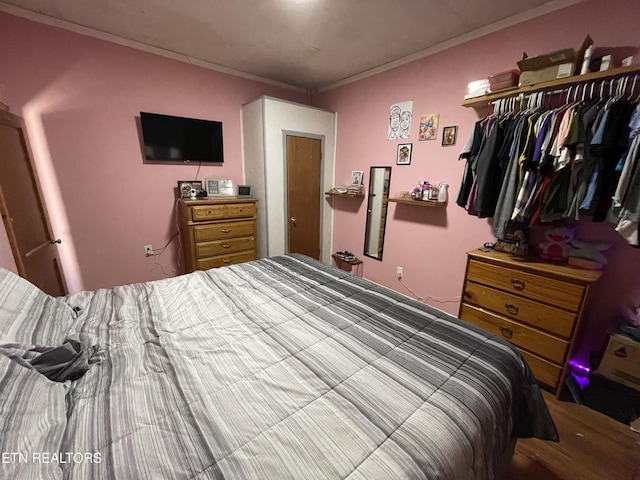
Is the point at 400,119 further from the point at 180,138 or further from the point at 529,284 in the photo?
the point at 180,138

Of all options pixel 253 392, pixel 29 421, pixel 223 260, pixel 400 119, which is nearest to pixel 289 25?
pixel 400 119

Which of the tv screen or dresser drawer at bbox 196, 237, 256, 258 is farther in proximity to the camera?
dresser drawer at bbox 196, 237, 256, 258

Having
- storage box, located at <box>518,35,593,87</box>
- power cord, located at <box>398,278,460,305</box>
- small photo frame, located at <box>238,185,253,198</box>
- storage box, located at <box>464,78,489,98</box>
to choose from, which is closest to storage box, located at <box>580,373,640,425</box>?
power cord, located at <box>398,278,460,305</box>

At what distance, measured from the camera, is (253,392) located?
88cm

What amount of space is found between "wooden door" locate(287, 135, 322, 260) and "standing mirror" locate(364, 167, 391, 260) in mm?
752

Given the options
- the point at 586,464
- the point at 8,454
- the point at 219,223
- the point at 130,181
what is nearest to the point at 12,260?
the point at 130,181

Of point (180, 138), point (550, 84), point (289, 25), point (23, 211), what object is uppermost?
point (289, 25)

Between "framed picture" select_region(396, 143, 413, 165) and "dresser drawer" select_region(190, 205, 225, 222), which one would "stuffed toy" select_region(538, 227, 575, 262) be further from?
"dresser drawer" select_region(190, 205, 225, 222)

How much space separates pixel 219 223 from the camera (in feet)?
9.29

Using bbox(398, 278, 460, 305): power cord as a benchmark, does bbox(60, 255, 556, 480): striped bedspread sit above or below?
above

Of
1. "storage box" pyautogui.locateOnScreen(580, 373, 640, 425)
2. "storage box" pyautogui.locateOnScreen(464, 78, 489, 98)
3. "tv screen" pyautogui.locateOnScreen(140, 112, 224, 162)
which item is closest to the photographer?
"storage box" pyautogui.locateOnScreen(580, 373, 640, 425)

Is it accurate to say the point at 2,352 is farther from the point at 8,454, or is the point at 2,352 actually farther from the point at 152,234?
the point at 152,234

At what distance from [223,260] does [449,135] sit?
263 cm

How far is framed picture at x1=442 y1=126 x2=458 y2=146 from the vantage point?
236 centimetres
